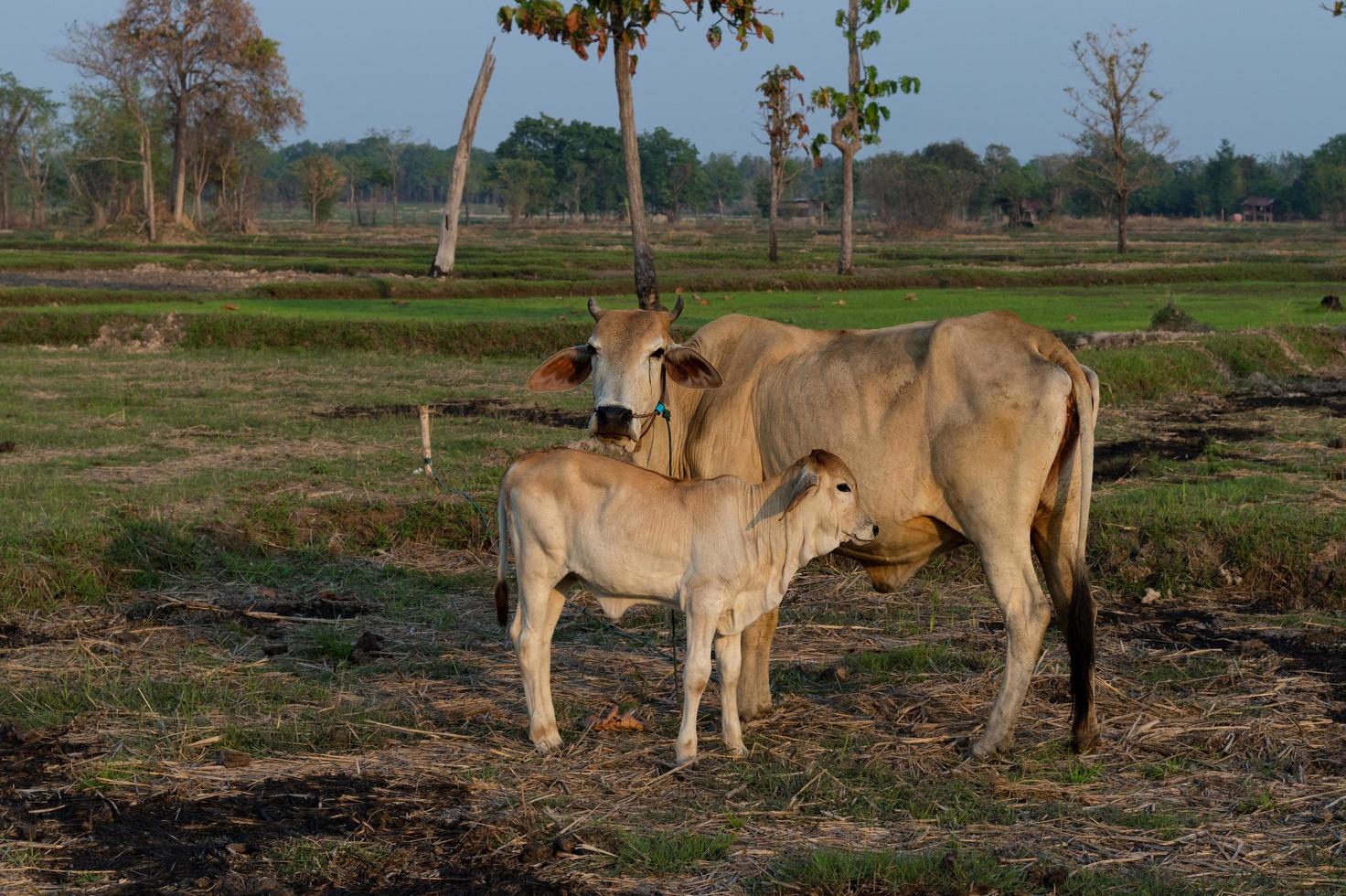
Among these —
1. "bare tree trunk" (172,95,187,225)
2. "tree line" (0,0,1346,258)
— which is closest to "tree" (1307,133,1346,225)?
"tree line" (0,0,1346,258)

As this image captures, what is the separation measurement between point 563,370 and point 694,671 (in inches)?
54.0

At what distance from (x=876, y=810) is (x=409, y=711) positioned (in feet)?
6.05

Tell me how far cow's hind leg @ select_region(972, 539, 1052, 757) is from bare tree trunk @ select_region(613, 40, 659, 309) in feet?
64.3

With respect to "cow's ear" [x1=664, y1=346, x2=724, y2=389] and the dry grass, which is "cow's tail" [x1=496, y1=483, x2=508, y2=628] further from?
"cow's ear" [x1=664, y1=346, x2=724, y2=389]

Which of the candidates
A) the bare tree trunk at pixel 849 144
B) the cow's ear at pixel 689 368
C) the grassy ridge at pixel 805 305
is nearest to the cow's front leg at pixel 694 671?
the cow's ear at pixel 689 368

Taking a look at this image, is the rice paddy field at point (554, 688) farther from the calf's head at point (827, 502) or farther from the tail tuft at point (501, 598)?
the calf's head at point (827, 502)

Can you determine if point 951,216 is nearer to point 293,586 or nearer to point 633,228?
point 633,228

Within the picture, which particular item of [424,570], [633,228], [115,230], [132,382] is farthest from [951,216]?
[424,570]

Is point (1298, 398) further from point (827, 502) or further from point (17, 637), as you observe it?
point (17, 637)

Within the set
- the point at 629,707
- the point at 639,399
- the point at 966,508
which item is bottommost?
the point at 629,707

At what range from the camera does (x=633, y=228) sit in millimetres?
25641

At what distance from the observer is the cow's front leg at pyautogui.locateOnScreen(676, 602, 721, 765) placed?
4.61 m

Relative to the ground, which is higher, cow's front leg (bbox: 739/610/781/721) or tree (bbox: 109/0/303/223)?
tree (bbox: 109/0/303/223)

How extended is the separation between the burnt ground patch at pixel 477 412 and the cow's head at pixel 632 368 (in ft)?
19.4
